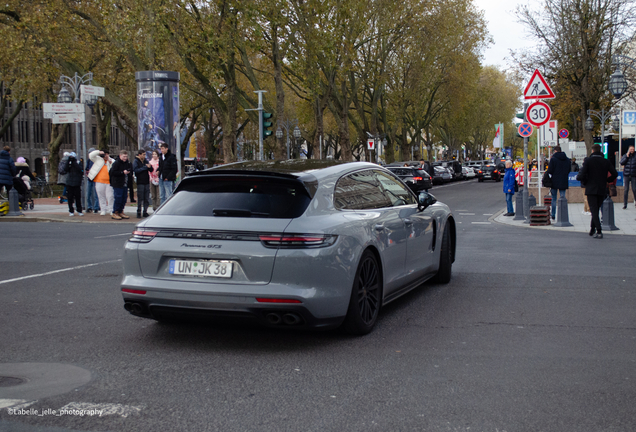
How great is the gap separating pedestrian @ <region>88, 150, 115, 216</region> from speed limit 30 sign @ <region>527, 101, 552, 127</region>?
37.9 ft

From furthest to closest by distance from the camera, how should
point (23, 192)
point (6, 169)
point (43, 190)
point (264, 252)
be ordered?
point (43, 190)
point (23, 192)
point (6, 169)
point (264, 252)

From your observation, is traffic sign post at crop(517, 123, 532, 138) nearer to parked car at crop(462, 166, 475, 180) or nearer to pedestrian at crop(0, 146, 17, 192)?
pedestrian at crop(0, 146, 17, 192)

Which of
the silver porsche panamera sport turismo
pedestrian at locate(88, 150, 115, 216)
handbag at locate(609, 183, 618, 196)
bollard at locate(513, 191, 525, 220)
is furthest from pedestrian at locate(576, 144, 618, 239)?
pedestrian at locate(88, 150, 115, 216)

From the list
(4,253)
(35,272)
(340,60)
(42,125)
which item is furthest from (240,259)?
(42,125)

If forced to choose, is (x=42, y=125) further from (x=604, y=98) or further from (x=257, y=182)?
(x=257, y=182)

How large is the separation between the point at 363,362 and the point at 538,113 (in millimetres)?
12995

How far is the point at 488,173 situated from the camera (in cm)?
5838

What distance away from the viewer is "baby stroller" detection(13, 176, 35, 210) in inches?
866

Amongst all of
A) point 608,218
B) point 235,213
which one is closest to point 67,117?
point 608,218

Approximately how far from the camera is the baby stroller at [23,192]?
2199 cm

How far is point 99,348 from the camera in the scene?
5629 millimetres

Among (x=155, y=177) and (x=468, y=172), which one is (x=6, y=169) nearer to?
(x=155, y=177)

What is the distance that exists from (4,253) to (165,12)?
17.9m

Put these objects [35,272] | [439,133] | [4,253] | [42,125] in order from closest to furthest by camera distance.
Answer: [35,272]
[4,253]
[42,125]
[439,133]
